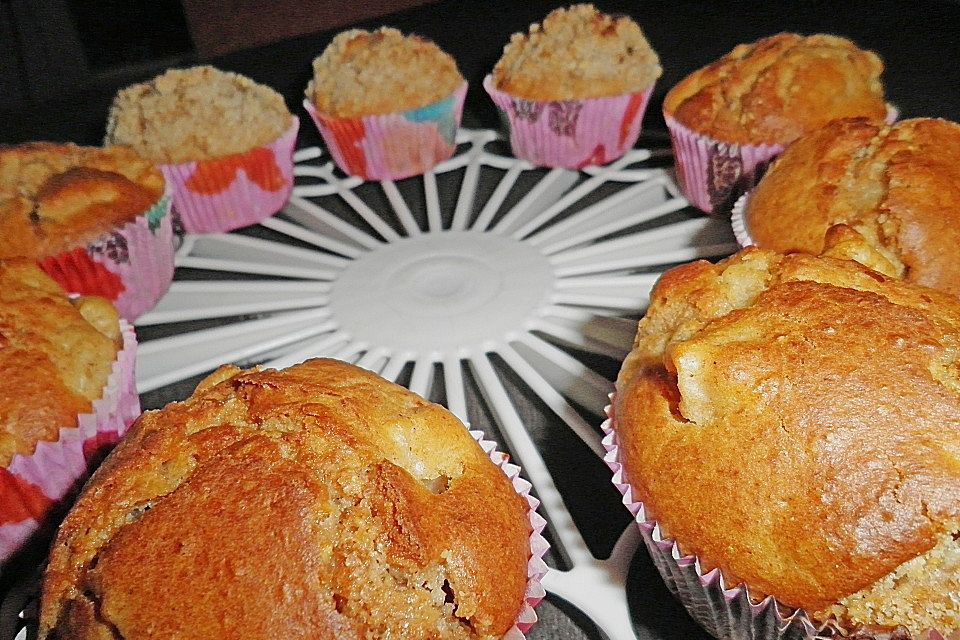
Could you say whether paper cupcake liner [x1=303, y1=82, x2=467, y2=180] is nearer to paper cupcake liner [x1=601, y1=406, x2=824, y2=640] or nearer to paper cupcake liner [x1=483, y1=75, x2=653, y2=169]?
paper cupcake liner [x1=483, y1=75, x2=653, y2=169]

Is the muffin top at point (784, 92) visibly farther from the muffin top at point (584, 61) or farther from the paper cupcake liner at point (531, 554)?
the paper cupcake liner at point (531, 554)

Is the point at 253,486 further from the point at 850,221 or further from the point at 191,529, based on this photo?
the point at 850,221

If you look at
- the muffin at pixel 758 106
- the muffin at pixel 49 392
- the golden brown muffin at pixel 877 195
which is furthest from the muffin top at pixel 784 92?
the muffin at pixel 49 392

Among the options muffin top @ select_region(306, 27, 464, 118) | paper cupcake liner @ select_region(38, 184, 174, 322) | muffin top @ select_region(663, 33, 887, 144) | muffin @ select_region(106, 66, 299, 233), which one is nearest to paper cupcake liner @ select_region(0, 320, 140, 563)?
paper cupcake liner @ select_region(38, 184, 174, 322)

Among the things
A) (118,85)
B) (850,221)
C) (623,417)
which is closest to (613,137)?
(850,221)

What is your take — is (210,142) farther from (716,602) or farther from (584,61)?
(716,602)

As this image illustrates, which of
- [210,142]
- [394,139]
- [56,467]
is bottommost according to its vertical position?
[56,467]

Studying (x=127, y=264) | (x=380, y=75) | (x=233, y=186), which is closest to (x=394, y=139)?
(x=380, y=75)
